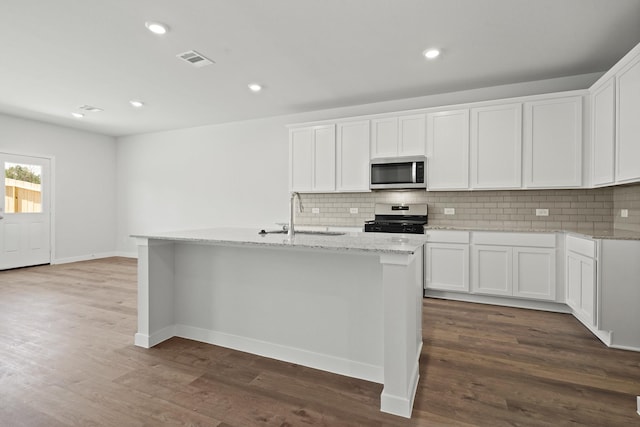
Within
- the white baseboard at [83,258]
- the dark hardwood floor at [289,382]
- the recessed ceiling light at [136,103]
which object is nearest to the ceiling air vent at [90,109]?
the recessed ceiling light at [136,103]

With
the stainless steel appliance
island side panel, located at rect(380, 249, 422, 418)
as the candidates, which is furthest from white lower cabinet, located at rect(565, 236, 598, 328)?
island side panel, located at rect(380, 249, 422, 418)

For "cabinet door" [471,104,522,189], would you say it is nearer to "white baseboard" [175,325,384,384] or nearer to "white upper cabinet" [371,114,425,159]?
"white upper cabinet" [371,114,425,159]

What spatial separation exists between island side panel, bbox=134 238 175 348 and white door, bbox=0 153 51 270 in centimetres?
499

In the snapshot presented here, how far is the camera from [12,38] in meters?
3.02

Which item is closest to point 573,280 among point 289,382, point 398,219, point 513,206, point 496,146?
point 513,206

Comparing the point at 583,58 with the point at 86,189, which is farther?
the point at 86,189

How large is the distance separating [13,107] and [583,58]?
793 centimetres

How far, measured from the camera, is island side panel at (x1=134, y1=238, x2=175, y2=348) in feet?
8.61

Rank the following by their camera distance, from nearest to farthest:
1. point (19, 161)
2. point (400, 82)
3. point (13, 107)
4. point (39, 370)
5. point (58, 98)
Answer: point (39, 370)
point (400, 82)
point (58, 98)
point (13, 107)
point (19, 161)

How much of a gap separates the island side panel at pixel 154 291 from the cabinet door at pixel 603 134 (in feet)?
13.6

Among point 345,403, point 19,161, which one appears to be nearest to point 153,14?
point 345,403

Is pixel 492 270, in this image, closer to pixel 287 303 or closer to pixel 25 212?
pixel 287 303

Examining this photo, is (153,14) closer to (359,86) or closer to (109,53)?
(109,53)

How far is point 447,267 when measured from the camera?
13.0ft
